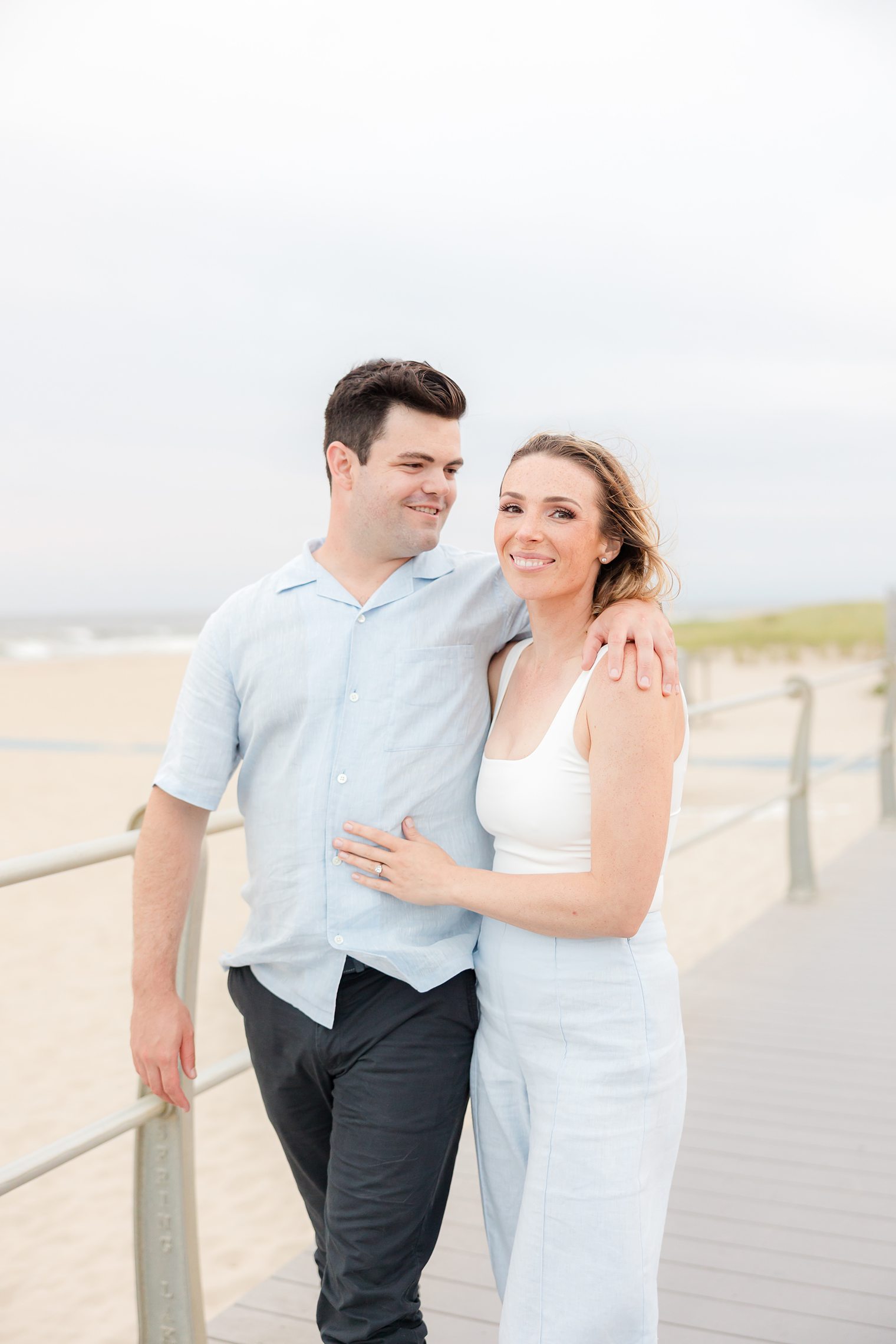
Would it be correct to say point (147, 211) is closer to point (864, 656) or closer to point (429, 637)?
point (864, 656)

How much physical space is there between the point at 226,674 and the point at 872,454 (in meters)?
49.6

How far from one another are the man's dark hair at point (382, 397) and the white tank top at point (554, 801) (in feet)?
1.41

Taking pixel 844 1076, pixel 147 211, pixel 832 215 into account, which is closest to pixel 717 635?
pixel 832 215

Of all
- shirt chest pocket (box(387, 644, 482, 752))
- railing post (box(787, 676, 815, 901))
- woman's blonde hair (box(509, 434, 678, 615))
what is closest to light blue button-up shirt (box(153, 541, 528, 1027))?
shirt chest pocket (box(387, 644, 482, 752))

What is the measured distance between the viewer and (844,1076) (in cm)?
331

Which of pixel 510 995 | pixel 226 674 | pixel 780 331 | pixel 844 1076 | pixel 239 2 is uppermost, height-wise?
pixel 239 2

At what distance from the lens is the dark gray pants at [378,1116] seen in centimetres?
156

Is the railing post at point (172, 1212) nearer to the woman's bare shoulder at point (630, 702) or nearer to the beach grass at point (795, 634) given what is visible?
the woman's bare shoulder at point (630, 702)

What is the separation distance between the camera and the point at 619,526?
1.65 metres

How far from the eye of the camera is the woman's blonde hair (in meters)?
1.62

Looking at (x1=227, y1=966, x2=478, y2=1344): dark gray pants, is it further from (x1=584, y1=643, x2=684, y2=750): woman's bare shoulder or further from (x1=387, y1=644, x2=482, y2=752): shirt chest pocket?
(x1=584, y1=643, x2=684, y2=750): woman's bare shoulder

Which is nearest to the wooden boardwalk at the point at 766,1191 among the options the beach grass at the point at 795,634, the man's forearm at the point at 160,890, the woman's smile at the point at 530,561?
the man's forearm at the point at 160,890

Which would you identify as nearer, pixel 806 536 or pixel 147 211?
pixel 147 211

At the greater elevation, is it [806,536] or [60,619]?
[806,536]
